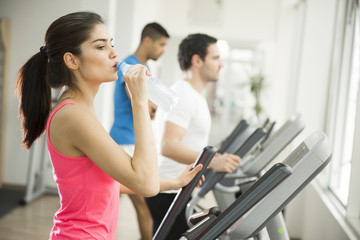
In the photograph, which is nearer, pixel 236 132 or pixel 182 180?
pixel 182 180

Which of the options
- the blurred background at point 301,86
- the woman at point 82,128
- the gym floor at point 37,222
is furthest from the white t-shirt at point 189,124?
the gym floor at point 37,222

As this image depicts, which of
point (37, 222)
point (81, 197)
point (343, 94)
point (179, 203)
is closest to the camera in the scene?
point (81, 197)

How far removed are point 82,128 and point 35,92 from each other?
0.25m

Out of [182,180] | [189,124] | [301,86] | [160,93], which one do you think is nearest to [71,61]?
[160,93]

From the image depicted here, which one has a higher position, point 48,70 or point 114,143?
point 48,70

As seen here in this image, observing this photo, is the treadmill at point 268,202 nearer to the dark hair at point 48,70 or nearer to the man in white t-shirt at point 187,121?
the dark hair at point 48,70

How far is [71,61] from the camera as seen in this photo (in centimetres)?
111

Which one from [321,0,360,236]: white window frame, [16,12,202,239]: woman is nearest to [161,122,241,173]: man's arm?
[16,12,202,239]: woman

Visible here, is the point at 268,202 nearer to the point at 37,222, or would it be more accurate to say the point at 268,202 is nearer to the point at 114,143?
the point at 114,143

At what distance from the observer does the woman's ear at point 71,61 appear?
110 cm

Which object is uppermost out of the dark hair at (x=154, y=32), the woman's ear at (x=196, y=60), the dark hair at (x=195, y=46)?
the dark hair at (x=154, y=32)

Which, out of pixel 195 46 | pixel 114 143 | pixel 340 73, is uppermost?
pixel 195 46

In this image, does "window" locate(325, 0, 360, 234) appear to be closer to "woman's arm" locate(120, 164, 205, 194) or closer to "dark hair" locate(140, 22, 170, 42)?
"dark hair" locate(140, 22, 170, 42)

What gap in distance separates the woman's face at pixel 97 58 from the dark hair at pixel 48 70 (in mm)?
16
